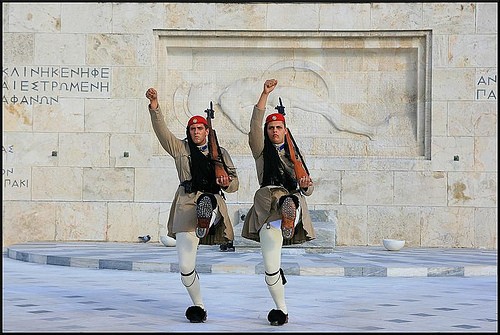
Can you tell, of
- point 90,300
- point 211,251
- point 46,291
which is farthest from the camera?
point 211,251

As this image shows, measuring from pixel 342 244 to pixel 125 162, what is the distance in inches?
151

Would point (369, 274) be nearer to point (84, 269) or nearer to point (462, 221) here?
point (84, 269)

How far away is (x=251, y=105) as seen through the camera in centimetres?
1541

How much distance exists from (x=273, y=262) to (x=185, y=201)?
2.61ft

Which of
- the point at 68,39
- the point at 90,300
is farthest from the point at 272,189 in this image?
the point at 68,39

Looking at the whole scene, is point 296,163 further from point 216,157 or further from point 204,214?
point 204,214

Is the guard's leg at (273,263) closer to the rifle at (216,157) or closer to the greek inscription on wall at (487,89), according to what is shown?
the rifle at (216,157)

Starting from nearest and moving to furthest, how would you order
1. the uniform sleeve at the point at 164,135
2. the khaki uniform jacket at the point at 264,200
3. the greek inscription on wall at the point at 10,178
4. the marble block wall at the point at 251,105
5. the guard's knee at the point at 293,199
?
the guard's knee at the point at 293,199, the khaki uniform jacket at the point at 264,200, the uniform sleeve at the point at 164,135, the marble block wall at the point at 251,105, the greek inscription on wall at the point at 10,178

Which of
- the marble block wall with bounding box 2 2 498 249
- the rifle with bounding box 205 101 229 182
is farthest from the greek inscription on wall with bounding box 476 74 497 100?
the rifle with bounding box 205 101 229 182

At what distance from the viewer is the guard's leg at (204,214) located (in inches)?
256

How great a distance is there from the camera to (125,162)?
15.2 meters

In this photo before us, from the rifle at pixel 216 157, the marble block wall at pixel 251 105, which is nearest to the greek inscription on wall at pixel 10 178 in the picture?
the marble block wall at pixel 251 105

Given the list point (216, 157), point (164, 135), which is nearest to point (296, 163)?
point (216, 157)

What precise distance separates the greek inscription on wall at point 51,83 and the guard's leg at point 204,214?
9.00 m
